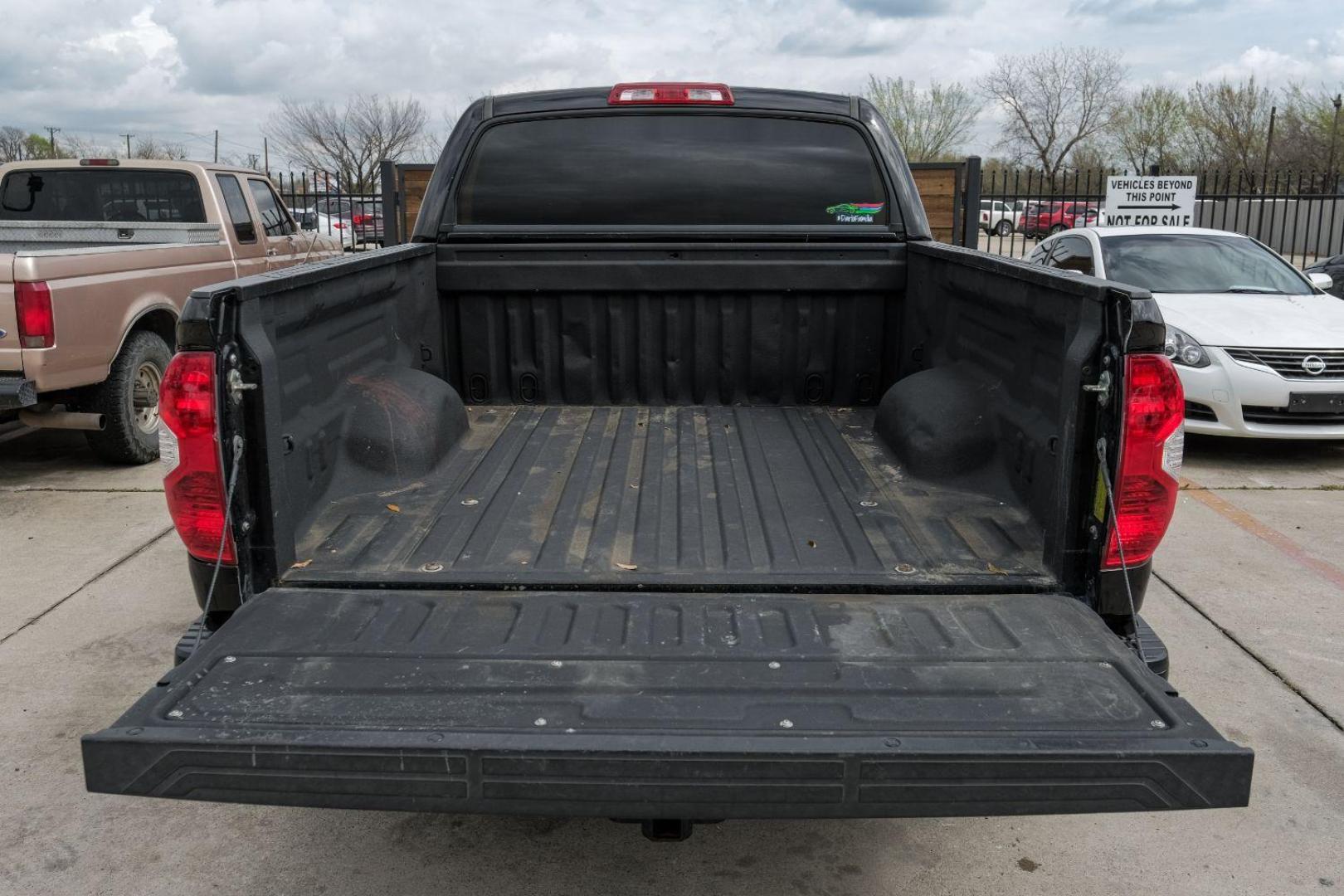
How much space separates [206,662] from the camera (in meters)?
2.28

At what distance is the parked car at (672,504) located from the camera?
1.98 metres

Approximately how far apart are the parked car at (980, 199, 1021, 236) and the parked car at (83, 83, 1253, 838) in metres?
7.60

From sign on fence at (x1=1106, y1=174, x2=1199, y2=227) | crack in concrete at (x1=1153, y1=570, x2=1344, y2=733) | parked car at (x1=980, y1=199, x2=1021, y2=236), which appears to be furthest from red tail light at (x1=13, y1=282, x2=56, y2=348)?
sign on fence at (x1=1106, y1=174, x2=1199, y2=227)

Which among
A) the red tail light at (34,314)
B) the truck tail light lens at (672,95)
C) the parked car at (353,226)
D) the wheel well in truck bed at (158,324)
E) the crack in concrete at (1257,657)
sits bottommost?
the crack in concrete at (1257,657)

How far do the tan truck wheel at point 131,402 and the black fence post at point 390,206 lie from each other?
216cm

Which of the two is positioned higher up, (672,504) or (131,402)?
(672,504)

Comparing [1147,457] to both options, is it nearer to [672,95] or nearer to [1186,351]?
[672,95]

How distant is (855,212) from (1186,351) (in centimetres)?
428

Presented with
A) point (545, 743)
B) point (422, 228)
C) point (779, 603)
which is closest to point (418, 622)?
point (545, 743)

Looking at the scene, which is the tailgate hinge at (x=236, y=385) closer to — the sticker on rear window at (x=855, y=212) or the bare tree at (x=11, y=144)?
the sticker on rear window at (x=855, y=212)

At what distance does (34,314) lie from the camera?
238 inches

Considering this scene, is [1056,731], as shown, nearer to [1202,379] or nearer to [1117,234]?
[1202,379]

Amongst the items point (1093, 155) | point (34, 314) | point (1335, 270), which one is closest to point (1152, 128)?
point (1093, 155)

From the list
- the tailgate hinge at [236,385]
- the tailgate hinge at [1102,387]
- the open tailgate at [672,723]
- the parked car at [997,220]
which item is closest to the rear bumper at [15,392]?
the tailgate hinge at [236,385]
